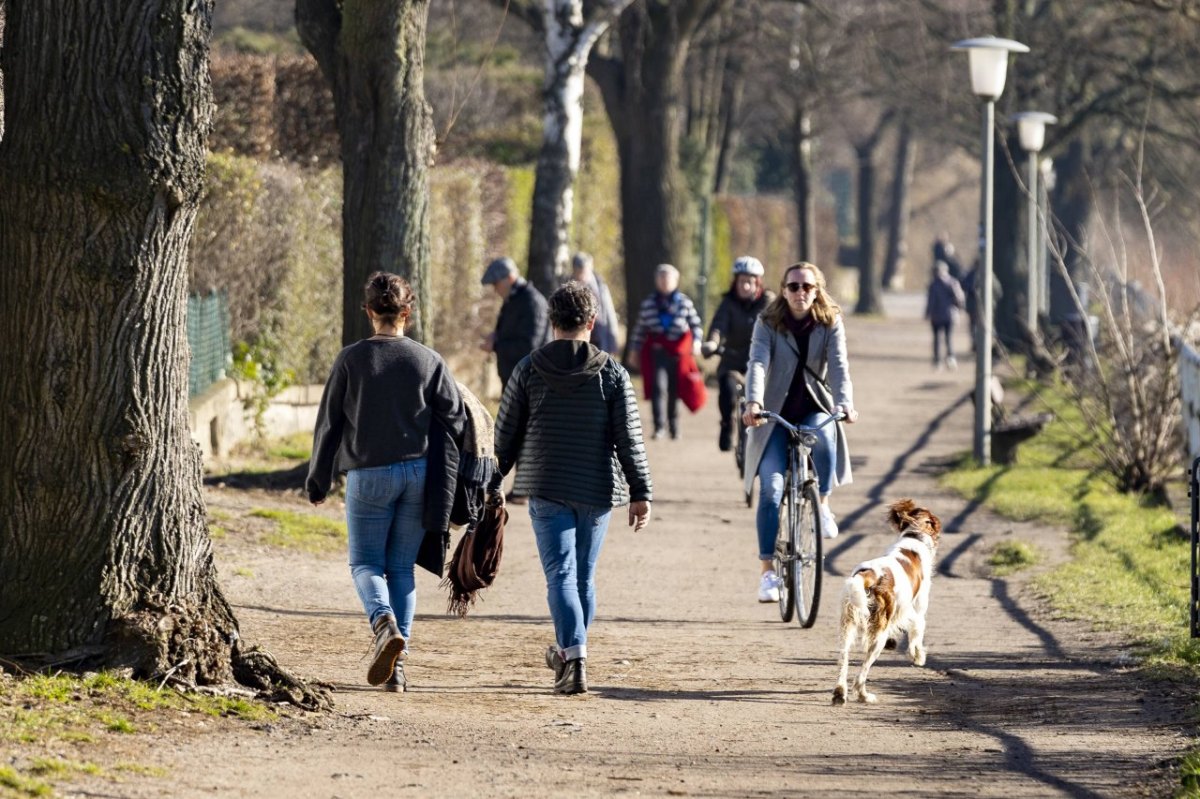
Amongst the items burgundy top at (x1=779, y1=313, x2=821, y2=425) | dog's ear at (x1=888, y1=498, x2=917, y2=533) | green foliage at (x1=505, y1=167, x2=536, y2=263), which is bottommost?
dog's ear at (x1=888, y1=498, x2=917, y2=533)

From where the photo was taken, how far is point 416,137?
44.0 feet

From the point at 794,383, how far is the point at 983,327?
24.0 ft

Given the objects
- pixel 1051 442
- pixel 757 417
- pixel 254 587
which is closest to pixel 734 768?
pixel 757 417

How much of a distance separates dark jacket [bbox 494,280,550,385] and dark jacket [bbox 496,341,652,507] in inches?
242

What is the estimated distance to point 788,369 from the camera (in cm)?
986

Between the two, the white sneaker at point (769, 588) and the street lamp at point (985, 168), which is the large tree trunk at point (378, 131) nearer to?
the white sneaker at point (769, 588)

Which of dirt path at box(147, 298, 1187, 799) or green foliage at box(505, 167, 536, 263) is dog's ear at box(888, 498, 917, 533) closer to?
dirt path at box(147, 298, 1187, 799)

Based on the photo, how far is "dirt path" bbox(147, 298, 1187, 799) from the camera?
627cm

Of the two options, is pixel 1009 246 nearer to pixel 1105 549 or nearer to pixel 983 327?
pixel 983 327

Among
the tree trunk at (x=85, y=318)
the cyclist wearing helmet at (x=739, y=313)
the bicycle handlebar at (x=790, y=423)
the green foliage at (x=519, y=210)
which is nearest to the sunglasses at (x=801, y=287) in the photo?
the bicycle handlebar at (x=790, y=423)

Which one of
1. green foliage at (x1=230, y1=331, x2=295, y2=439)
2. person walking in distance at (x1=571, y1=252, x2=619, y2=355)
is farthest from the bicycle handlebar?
person walking in distance at (x1=571, y1=252, x2=619, y2=355)

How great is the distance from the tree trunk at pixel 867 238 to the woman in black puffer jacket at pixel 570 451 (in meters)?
43.4

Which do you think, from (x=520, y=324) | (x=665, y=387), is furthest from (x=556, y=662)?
(x=665, y=387)

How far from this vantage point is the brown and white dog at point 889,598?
771 centimetres
